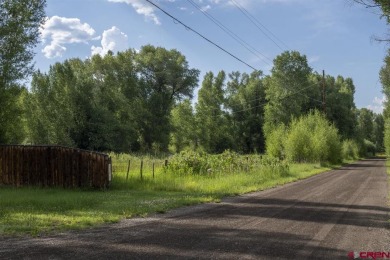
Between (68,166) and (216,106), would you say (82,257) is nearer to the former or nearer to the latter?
(68,166)

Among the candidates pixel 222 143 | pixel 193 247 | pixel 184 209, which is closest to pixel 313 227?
pixel 193 247

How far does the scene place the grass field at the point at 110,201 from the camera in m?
10.6

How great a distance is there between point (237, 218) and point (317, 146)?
117 ft

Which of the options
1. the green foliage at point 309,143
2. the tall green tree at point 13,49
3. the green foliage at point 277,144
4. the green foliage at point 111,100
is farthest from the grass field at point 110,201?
the green foliage at point 111,100

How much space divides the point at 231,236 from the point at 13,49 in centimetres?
2193

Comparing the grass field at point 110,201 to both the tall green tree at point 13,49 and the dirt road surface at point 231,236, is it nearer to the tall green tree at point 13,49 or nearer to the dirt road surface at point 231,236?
the dirt road surface at point 231,236

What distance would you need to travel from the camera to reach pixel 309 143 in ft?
147

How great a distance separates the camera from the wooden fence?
67.8 ft

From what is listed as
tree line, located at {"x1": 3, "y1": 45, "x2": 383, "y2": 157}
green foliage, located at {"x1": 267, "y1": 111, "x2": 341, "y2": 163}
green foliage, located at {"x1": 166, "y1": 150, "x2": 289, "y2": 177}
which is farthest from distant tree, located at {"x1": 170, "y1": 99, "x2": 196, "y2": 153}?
green foliage, located at {"x1": 166, "y1": 150, "x2": 289, "y2": 177}

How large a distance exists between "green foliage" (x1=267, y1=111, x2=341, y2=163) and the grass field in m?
19.4

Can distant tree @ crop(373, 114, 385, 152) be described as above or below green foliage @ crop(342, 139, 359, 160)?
above

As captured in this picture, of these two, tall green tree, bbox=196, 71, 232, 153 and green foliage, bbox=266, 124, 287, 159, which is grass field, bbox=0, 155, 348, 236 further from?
tall green tree, bbox=196, 71, 232, 153

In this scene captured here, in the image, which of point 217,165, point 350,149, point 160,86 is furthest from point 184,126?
point 217,165

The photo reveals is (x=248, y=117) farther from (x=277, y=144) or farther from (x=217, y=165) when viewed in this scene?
(x=217, y=165)
